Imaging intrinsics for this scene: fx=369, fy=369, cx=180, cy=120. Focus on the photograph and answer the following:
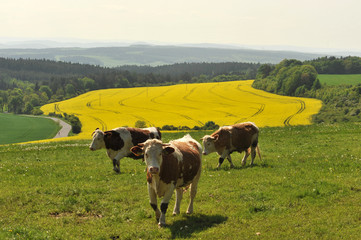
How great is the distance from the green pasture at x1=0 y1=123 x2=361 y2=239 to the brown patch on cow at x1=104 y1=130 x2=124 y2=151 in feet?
4.71

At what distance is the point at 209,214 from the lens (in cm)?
1289

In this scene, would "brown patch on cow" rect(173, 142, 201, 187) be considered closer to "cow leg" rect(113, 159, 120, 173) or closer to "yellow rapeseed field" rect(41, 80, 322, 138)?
"cow leg" rect(113, 159, 120, 173)

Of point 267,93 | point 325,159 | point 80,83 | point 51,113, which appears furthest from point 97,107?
point 325,159

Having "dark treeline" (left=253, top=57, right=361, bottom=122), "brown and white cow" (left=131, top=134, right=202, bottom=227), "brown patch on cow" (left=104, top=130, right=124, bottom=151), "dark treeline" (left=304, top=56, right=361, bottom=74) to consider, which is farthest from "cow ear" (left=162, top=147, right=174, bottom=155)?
"dark treeline" (left=304, top=56, right=361, bottom=74)

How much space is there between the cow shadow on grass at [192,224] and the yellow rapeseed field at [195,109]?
65679 millimetres

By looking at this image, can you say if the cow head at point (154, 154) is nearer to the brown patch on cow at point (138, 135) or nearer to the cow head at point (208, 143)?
the cow head at point (208, 143)

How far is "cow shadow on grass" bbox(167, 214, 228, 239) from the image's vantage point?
1120cm

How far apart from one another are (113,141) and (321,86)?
111 m

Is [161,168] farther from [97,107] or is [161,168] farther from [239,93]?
[239,93]

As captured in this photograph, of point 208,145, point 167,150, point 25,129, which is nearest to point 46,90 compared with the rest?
point 25,129

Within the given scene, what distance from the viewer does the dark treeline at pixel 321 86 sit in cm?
8769

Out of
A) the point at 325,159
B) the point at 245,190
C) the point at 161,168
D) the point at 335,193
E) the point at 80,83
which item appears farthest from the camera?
the point at 80,83

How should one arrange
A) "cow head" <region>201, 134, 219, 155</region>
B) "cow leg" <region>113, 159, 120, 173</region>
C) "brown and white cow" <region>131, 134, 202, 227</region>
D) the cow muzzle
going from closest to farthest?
the cow muzzle, "brown and white cow" <region>131, 134, 202, 227</region>, "cow leg" <region>113, 159, 120, 173</region>, "cow head" <region>201, 134, 219, 155</region>

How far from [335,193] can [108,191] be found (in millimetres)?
9427
